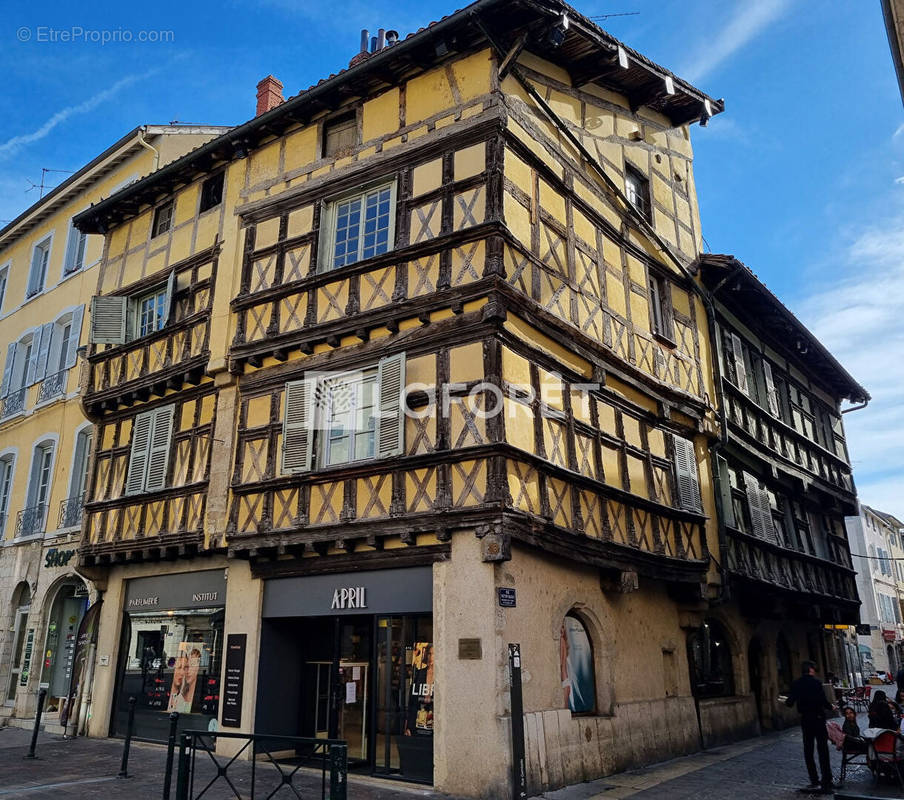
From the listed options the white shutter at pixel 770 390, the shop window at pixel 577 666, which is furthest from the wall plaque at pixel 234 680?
the white shutter at pixel 770 390

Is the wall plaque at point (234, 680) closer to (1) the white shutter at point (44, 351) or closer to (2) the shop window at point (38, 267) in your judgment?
(1) the white shutter at point (44, 351)

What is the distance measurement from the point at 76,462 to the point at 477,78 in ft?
36.9

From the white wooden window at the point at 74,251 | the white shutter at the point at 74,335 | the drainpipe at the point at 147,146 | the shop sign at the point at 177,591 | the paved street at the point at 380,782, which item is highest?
the drainpipe at the point at 147,146

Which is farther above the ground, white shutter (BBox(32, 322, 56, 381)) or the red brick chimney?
the red brick chimney

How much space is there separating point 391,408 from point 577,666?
14.3 ft

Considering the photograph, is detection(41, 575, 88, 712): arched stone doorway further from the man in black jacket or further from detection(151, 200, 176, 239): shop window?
the man in black jacket

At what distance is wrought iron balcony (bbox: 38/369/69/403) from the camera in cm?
1733

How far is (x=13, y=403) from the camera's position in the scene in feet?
Answer: 62.3

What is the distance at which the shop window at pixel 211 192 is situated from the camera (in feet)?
47.5

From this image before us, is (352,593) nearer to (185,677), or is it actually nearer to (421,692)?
(421,692)

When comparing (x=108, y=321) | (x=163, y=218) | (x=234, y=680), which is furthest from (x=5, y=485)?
(x=234, y=680)

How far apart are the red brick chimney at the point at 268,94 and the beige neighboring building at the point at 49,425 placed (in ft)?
4.44

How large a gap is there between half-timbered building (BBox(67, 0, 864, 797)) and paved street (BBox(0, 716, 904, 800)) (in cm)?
43

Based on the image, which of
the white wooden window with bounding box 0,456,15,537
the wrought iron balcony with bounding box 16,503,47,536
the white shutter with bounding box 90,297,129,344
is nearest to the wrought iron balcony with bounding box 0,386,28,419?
the white wooden window with bounding box 0,456,15,537
